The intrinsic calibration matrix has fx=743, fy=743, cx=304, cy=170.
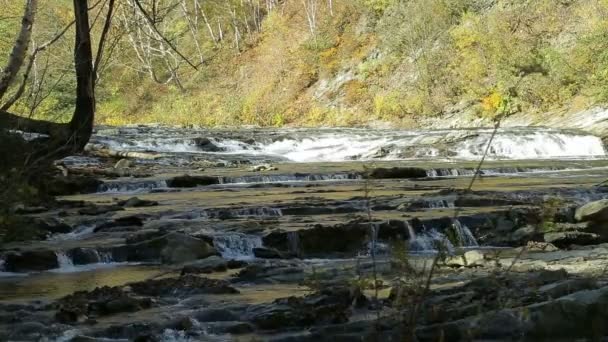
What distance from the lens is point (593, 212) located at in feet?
26.2

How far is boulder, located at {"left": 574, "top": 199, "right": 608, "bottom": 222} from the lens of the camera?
7.91 m

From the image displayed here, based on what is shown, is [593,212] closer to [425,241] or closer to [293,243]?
[425,241]

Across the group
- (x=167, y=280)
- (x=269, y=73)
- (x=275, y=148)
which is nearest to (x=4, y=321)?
(x=167, y=280)

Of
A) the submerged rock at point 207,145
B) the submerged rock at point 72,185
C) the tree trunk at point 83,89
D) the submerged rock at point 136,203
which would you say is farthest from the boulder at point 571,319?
the submerged rock at point 207,145

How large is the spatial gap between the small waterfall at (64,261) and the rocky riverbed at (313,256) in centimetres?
2

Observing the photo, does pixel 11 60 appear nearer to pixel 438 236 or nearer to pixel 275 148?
pixel 438 236

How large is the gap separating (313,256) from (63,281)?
2.41m

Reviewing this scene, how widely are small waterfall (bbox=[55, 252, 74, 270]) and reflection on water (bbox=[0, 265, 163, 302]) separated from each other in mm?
237

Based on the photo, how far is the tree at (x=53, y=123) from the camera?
593cm

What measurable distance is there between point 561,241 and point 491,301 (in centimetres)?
387

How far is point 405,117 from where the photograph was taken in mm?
29969

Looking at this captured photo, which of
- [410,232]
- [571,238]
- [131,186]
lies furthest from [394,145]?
[571,238]

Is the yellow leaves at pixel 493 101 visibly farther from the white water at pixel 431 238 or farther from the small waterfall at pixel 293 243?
the small waterfall at pixel 293 243

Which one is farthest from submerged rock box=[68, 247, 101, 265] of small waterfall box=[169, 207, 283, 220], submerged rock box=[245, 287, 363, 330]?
submerged rock box=[245, 287, 363, 330]
